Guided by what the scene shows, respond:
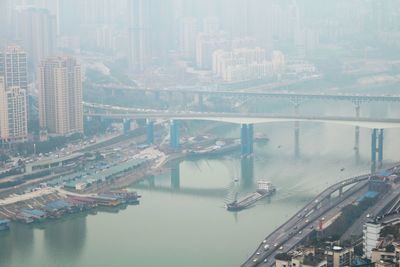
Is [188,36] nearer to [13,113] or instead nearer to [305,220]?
Answer: [13,113]

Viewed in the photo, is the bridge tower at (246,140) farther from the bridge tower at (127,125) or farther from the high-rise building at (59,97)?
the high-rise building at (59,97)

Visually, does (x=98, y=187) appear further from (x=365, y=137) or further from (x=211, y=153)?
(x=365, y=137)

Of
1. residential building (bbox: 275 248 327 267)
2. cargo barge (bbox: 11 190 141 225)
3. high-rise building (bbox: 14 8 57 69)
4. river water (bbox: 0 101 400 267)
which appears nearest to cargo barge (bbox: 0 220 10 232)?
river water (bbox: 0 101 400 267)

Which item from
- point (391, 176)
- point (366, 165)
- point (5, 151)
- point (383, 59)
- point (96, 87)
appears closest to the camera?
point (391, 176)

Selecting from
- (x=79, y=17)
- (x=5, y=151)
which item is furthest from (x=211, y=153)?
(x=79, y=17)

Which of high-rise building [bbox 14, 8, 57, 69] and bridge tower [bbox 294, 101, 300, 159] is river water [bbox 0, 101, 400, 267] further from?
high-rise building [bbox 14, 8, 57, 69]

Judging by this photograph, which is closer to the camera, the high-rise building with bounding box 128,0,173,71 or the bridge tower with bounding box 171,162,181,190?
the bridge tower with bounding box 171,162,181,190

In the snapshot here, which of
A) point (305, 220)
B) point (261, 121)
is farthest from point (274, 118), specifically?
point (305, 220)

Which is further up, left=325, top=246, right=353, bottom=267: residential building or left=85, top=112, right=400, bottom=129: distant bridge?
left=85, top=112, right=400, bottom=129: distant bridge
